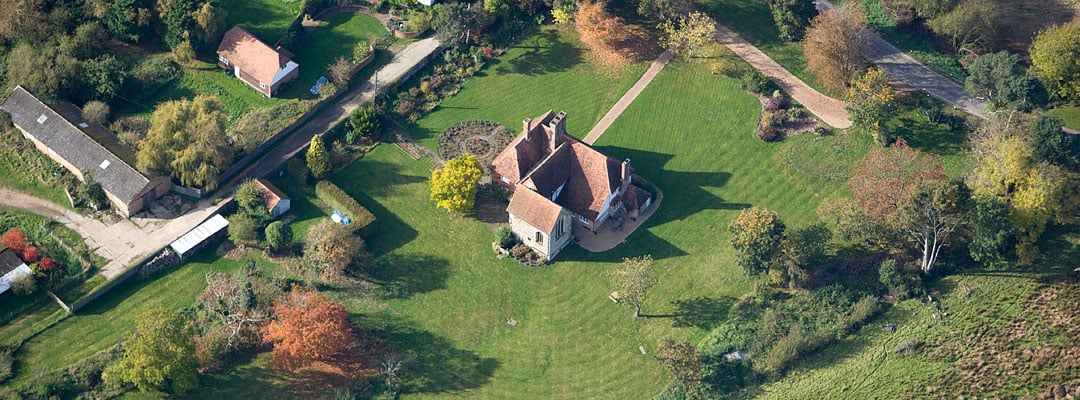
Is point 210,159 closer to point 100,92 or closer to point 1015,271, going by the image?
point 100,92

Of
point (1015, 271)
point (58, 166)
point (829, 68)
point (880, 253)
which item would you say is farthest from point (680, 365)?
point (58, 166)

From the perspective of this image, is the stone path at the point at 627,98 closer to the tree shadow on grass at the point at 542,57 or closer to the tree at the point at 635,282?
the tree shadow on grass at the point at 542,57

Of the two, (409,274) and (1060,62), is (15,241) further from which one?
(1060,62)

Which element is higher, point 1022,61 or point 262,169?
point 1022,61

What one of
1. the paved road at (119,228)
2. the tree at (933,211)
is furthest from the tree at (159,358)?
the tree at (933,211)

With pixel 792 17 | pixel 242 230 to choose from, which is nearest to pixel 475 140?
pixel 242 230

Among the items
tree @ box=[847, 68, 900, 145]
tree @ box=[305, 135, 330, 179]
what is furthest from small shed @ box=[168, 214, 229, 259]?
tree @ box=[847, 68, 900, 145]

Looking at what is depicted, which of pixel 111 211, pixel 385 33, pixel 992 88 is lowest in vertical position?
pixel 111 211
